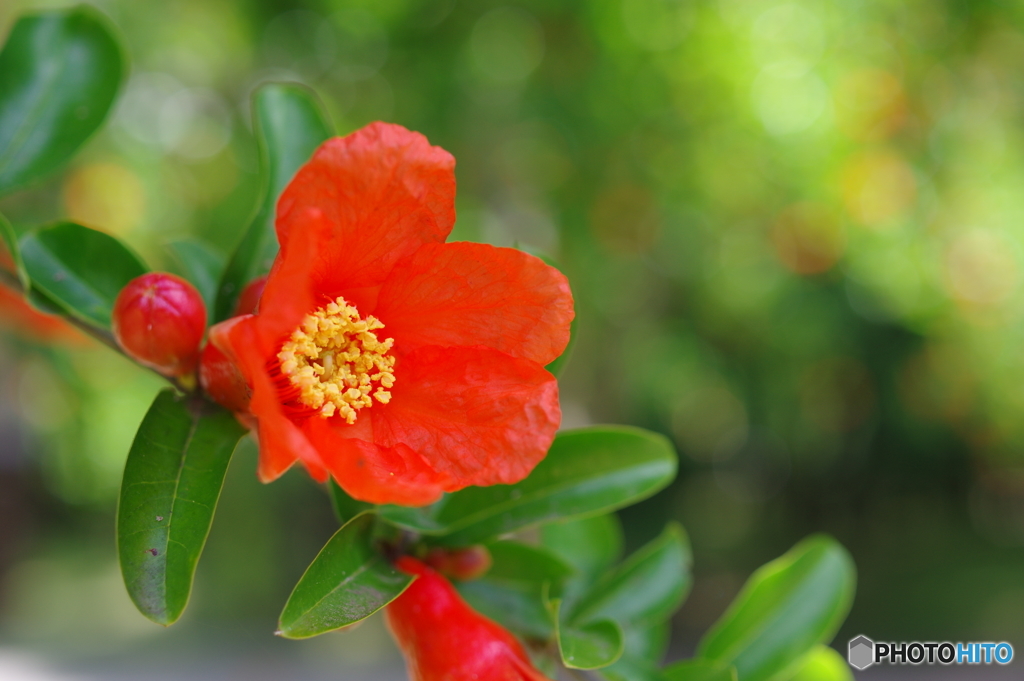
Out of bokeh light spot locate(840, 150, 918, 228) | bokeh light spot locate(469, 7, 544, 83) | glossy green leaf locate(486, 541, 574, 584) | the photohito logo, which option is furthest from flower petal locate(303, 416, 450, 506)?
bokeh light spot locate(469, 7, 544, 83)

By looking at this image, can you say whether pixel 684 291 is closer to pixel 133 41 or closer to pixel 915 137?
pixel 915 137

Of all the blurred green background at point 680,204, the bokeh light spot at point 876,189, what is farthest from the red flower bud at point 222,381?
the bokeh light spot at point 876,189

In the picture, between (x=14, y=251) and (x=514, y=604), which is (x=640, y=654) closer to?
(x=514, y=604)

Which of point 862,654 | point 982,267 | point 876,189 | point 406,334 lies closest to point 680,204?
point 876,189

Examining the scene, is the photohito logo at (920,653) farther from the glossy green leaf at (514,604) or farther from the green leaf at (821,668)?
the glossy green leaf at (514,604)

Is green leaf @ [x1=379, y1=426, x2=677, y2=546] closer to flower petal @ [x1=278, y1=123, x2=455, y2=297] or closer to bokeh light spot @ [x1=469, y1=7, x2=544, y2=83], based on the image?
flower petal @ [x1=278, y1=123, x2=455, y2=297]

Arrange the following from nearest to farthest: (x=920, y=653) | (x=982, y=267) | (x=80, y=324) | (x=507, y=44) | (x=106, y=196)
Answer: (x=80, y=324) → (x=920, y=653) → (x=106, y=196) → (x=982, y=267) → (x=507, y=44)

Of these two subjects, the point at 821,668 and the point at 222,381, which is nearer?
the point at 222,381

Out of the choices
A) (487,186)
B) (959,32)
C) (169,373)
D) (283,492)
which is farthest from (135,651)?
(959,32)
